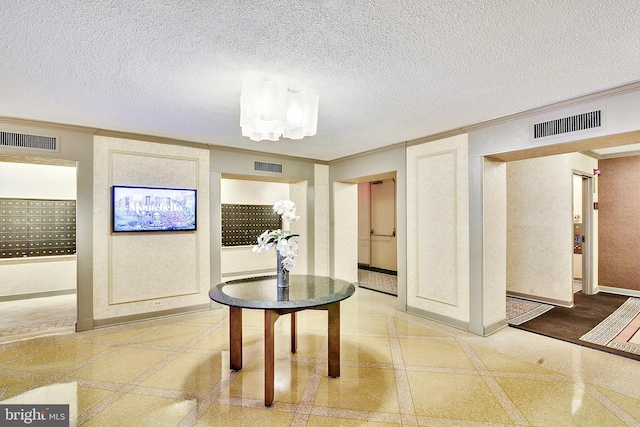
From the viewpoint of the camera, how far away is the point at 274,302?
89.6 inches

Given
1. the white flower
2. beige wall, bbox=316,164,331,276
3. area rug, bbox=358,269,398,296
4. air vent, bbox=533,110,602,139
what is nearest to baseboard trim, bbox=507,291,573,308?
area rug, bbox=358,269,398,296

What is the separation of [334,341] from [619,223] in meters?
6.09

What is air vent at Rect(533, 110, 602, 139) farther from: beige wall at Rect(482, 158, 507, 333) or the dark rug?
the dark rug

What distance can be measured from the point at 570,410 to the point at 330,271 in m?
4.03

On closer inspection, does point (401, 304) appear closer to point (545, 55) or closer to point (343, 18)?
point (545, 55)

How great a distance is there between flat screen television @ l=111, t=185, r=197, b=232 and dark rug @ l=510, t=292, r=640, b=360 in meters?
4.77

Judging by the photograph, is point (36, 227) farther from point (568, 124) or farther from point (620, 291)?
point (620, 291)

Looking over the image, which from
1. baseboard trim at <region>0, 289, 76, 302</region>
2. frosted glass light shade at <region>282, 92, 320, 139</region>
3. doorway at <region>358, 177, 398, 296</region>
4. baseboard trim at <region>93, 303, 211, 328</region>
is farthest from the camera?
doorway at <region>358, 177, 398, 296</region>

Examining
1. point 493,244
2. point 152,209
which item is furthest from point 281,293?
point 493,244

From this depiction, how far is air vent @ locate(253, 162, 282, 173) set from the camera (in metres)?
5.03

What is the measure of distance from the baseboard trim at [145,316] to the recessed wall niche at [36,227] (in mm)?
2611

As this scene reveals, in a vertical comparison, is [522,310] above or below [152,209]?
below

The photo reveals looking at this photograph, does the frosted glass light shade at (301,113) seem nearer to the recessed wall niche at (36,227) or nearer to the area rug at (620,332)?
the area rug at (620,332)

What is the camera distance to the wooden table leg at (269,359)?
225 cm
